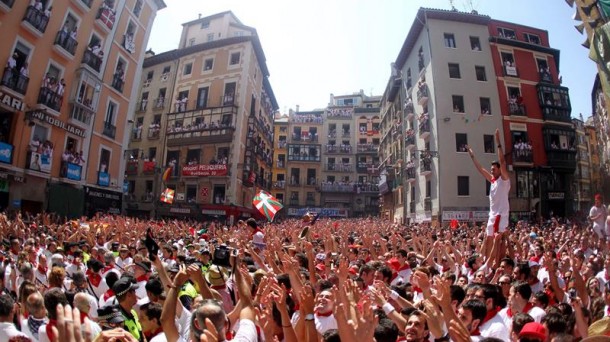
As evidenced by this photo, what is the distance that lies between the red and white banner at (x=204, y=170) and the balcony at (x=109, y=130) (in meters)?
9.18

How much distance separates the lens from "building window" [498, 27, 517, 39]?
101ft

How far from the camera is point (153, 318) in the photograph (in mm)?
3838

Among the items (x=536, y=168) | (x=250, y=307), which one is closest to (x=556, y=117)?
(x=536, y=168)

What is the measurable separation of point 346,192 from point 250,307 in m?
51.3

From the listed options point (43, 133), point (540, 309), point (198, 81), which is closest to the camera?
point (540, 309)

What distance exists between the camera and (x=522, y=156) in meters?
27.5

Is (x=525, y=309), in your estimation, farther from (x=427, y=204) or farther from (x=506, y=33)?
(x=506, y=33)

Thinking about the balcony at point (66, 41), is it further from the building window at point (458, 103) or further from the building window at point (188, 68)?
the building window at point (458, 103)

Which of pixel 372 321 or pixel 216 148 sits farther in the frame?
pixel 216 148

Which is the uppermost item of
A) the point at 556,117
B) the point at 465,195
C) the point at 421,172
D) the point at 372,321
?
the point at 556,117

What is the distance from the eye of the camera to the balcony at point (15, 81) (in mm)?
17109

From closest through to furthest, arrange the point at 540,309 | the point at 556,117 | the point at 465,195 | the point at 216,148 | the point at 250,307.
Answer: the point at 250,307, the point at 540,309, the point at 465,195, the point at 556,117, the point at 216,148

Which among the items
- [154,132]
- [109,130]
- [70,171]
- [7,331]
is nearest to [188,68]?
[154,132]

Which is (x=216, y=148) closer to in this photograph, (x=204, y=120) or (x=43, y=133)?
(x=204, y=120)
